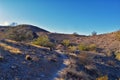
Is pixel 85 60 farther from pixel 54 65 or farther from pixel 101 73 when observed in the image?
pixel 54 65

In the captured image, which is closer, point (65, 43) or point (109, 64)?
point (109, 64)

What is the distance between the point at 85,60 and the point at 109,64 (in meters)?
6.27

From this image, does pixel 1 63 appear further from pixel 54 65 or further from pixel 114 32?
pixel 114 32

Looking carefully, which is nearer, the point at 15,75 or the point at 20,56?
the point at 15,75

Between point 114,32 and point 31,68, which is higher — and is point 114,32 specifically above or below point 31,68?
above

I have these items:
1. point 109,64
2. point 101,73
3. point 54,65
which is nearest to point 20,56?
point 54,65

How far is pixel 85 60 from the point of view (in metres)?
38.2

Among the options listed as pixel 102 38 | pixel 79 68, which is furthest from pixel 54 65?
pixel 102 38

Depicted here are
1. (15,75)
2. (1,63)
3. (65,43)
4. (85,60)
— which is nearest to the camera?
(15,75)

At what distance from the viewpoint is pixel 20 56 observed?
31.1 meters

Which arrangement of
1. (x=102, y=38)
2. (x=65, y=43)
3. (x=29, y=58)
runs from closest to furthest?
(x=29, y=58) < (x=65, y=43) < (x=102, y=38)

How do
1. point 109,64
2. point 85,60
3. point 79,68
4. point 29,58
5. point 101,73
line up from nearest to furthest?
1. point 29,58
2. point 79,68
3. point 101,73
4. point 85,60
5. point 109,64

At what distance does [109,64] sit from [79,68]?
1130 centimetres

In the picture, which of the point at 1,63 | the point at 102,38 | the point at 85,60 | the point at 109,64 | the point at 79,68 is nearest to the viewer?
the point at 1,63
